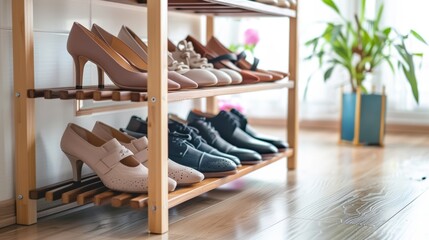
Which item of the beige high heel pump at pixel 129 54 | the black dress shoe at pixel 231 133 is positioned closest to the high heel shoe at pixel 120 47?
the beige high heel pump at pixel 129 54

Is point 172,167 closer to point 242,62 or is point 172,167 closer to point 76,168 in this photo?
point 76,168

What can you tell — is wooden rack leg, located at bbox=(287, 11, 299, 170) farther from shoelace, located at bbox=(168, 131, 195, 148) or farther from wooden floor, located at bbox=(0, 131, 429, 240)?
shoelace, located at bbox=(168, 131, 195, 148)

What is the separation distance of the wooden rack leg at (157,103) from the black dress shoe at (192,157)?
267 millimetres

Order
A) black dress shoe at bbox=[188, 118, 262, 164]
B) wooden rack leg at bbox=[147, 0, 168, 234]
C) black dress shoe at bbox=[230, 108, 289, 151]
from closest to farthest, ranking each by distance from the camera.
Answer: wooden rack leg at bbox=[147, 0, 168, 234] < black dress shoe at bbox=[188, 118, 262, 164] < black dress shoe at bbox=[230, 108, 289, 151]

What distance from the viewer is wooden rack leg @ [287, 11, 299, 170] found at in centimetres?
262

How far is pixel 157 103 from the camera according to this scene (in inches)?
65.2

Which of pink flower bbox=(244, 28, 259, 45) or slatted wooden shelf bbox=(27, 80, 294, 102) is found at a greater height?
pink flower bbox=(244, 28, 259, 45)

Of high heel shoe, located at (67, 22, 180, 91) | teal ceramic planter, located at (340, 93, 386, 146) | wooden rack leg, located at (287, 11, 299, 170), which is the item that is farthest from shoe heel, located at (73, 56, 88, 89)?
teal ceramic planter, located at (340, 93, 386, 146)

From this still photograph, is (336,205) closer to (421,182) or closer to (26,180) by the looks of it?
(421,182)

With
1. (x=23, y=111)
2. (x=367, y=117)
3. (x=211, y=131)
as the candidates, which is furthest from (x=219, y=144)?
(x=367, y=117)

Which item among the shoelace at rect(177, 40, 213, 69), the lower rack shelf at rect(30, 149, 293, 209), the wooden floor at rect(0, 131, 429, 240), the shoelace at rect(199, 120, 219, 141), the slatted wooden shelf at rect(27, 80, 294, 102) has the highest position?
the shoelace at rect(177, 40, 213, 69)

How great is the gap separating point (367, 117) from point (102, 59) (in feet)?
5.83

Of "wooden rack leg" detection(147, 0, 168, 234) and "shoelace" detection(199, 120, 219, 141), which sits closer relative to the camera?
"wooden rack leg" detection(147, 0, 168, 234)

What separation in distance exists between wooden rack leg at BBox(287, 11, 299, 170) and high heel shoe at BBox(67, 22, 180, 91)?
0.96m
